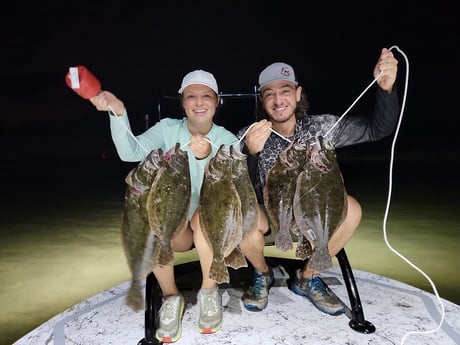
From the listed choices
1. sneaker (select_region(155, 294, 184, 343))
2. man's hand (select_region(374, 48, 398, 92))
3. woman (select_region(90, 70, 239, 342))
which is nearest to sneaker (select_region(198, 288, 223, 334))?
woman (select_region(90, 70, 239, 342))

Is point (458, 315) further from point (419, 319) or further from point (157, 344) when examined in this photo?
point (157, 344)

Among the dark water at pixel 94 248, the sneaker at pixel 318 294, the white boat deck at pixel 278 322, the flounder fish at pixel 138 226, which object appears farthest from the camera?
the dark water at pixel 94 248

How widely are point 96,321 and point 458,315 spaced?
3012 millimetres

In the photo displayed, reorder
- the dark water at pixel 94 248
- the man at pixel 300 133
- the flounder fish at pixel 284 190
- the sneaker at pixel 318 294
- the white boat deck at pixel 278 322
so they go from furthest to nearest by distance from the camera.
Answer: the dark water at pixel 94 248, the sneaker at pixel 318 294, the man at pixel 300 133, the white boat deck at pixel 278 322, the flounder fish at pixel 284 190

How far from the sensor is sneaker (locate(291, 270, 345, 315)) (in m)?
3.27

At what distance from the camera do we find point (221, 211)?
2.72 meters

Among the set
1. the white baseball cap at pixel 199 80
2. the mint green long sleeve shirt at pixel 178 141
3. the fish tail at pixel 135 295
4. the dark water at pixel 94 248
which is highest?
the white baseball cap at pixel 199 80

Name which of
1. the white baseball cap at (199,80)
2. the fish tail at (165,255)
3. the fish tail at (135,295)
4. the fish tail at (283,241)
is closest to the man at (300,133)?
the fish tail at (283,241)

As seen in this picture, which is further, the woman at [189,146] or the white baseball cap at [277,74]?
the white baseball cap at [277,74]

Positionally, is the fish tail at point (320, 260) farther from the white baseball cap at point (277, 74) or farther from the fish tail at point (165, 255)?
the white baseball cap at point (277, 74)

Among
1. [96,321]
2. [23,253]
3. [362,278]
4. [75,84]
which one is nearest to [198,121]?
[75,84]

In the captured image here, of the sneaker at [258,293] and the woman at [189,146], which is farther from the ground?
the woman at [189,146]

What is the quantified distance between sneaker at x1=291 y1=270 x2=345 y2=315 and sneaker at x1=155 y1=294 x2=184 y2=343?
1.10m

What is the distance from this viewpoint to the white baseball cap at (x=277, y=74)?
134 inches
